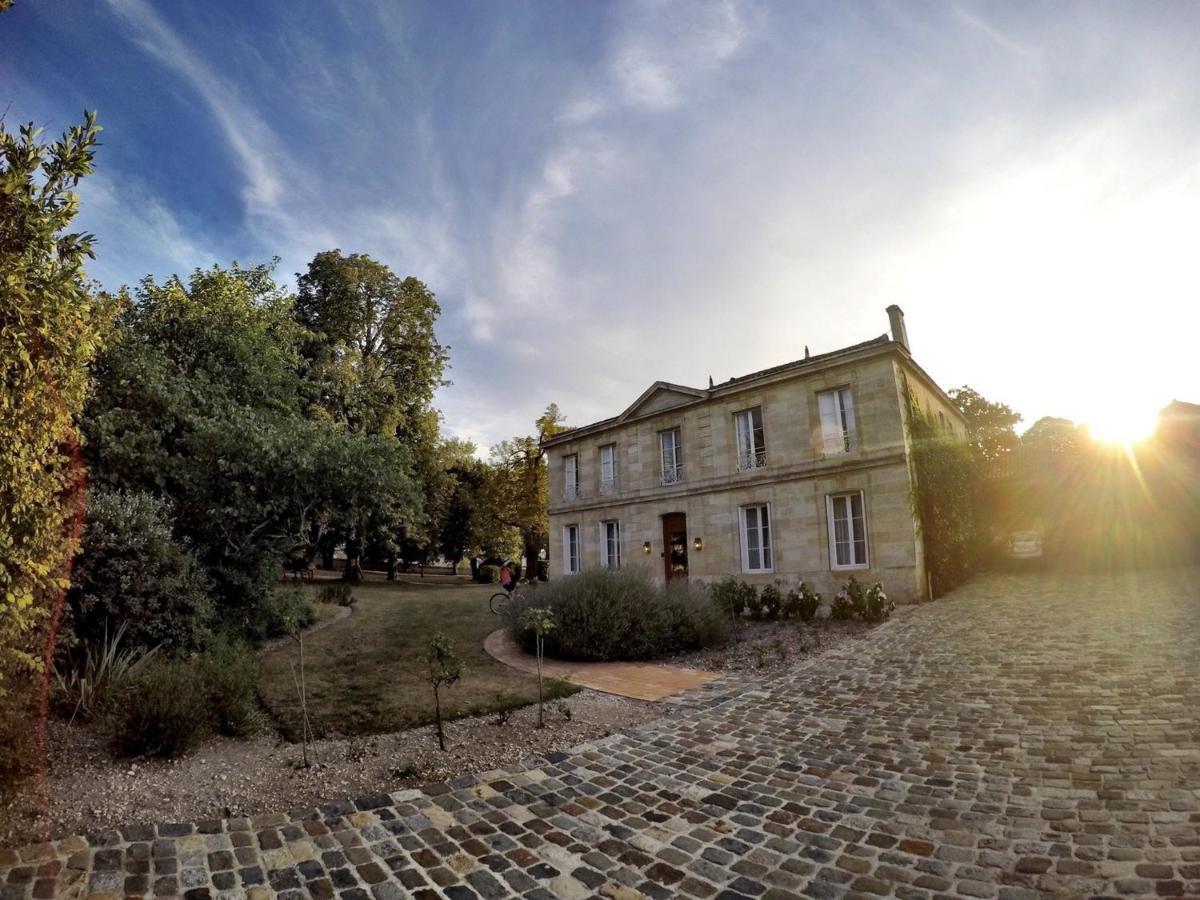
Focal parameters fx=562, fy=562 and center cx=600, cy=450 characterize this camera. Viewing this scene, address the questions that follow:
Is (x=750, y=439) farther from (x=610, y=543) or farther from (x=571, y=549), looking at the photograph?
(x=571, y=549)

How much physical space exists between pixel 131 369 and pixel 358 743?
9128 millimetres

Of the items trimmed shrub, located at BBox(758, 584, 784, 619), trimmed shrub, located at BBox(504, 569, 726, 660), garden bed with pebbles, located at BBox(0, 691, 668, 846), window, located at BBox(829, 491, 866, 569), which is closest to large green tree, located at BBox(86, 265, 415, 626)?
trimmed shrub, located at BBox(504, 569, 726, 660)

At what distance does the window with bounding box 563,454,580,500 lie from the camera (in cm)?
2125

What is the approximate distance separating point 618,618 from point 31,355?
783cm

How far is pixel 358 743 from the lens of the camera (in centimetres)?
499

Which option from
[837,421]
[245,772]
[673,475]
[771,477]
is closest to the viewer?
[245,772]

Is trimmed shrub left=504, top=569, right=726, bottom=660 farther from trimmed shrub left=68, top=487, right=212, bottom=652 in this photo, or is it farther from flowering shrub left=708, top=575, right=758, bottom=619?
trimmed shrub left=68, top=487, right=212, bottom=652

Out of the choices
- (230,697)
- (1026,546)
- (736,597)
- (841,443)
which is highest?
(841,443)

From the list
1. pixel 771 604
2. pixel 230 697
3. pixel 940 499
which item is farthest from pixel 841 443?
pixel 230 697

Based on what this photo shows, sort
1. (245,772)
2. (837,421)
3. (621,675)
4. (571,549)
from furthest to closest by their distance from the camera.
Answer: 1. (571,549)
2. (837,421)
3. (621,675)
4. (245,772)

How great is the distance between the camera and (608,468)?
20297 millimetres

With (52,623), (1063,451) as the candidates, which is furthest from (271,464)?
(1063,451)

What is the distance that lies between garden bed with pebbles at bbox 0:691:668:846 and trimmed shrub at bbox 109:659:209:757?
0.13m

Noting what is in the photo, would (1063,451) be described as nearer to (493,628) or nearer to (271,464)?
(493,628)
